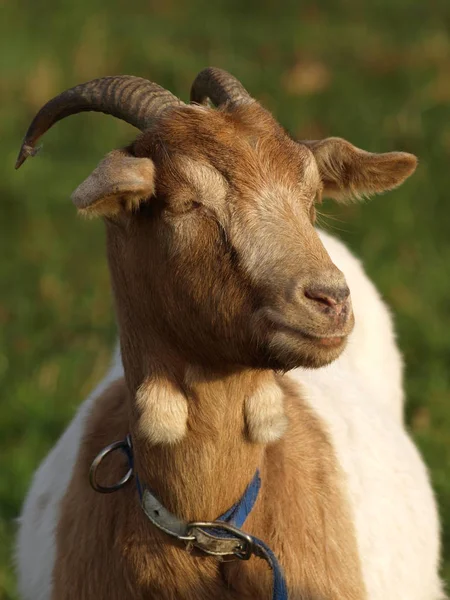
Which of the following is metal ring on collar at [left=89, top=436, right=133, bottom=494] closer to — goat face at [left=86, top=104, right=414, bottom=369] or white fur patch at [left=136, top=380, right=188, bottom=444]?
white fur patch at [left=136, top=380, right=188, bottom=444]

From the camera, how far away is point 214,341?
141 inches

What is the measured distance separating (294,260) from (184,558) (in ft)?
3.35

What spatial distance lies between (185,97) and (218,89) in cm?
744

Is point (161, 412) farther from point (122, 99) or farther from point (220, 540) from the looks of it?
point (122, 99)

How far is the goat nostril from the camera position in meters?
3.34

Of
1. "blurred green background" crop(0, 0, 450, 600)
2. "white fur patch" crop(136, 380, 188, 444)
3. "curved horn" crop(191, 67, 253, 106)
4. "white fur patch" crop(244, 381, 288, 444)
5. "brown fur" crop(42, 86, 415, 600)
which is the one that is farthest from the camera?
"blurred green background" crop(0, 0, 450, 600)

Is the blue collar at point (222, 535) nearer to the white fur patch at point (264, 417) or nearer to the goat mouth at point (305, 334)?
the white fur patch at point (264, 417)

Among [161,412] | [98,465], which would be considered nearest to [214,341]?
[161,412]

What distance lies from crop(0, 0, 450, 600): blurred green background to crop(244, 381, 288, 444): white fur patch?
1.30 meters

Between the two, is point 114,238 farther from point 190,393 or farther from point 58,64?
point 58,64

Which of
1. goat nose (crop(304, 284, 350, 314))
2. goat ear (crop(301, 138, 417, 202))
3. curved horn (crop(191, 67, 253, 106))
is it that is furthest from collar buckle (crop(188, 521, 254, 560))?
curved horn (crop(191, 67, 253, 106))

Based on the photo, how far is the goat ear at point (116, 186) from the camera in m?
3.38

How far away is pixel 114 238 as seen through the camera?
3.79m

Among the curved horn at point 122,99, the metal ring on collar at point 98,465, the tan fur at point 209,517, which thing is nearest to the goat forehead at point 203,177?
the curved horn at point 122,99
